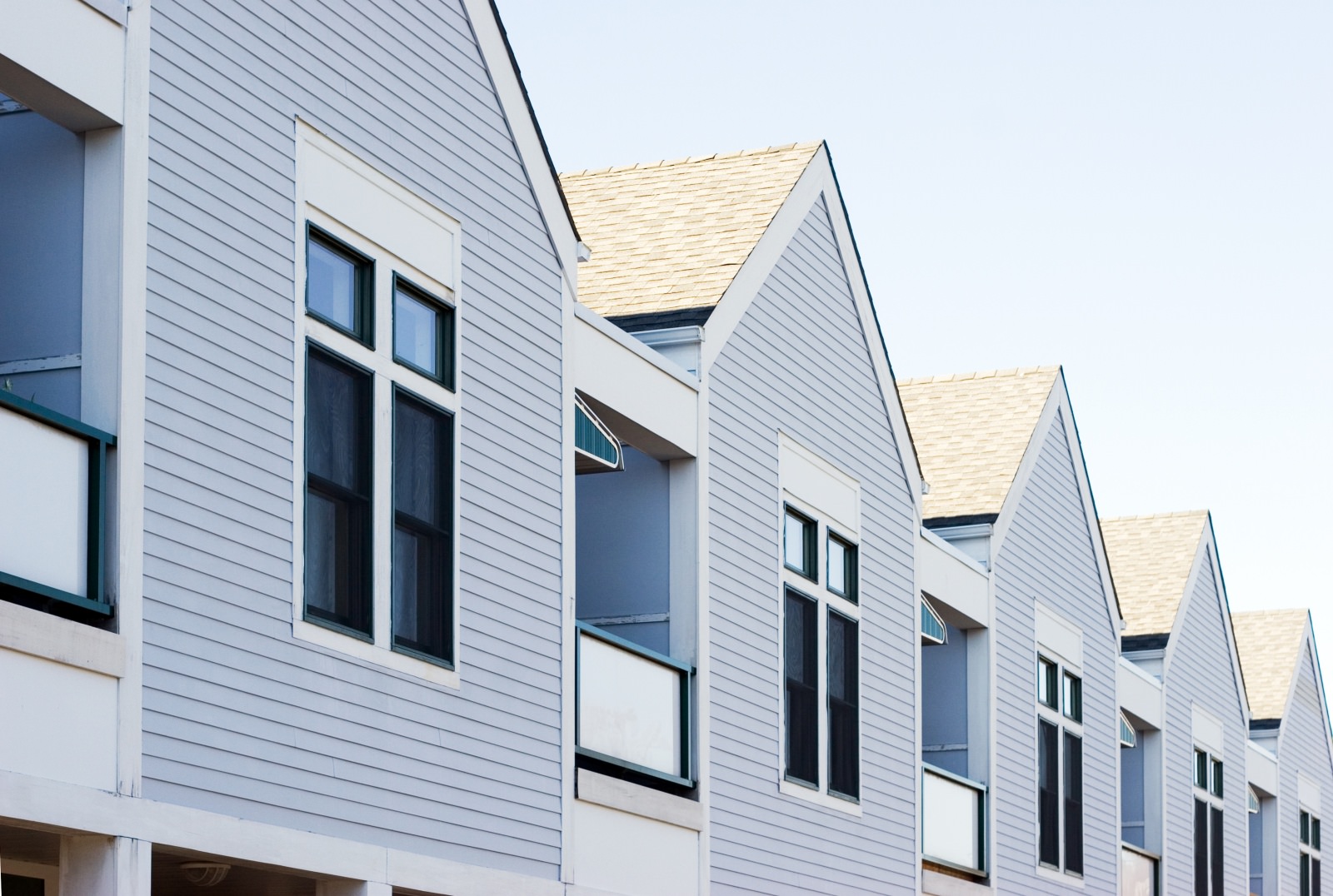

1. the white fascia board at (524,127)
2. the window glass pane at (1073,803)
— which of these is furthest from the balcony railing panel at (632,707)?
the window glass pane at (1073,803)

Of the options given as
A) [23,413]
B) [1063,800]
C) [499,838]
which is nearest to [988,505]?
[1063,800]

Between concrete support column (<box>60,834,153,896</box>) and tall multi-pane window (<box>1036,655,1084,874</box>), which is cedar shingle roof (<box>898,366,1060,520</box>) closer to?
tall multi-pane window (<box>1036,655,1084,874</box>)

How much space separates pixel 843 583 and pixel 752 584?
2.25 metres

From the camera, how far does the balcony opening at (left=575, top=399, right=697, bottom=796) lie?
15422 mm

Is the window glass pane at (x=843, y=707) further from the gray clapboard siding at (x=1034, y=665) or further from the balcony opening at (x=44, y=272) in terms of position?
the balcony opening at (x=44, y=272)

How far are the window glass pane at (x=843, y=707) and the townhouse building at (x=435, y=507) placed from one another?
39mm

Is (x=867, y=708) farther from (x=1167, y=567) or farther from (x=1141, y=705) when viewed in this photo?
(x=1167, y=567)

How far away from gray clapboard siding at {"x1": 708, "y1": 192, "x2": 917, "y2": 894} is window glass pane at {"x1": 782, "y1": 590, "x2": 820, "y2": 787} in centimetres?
34

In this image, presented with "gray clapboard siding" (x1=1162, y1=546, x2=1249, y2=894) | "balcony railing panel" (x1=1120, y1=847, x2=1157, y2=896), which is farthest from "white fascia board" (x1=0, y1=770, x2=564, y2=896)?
"gray clapboard siding" (x1=1162, y1=546, x2=1249, y2=894)

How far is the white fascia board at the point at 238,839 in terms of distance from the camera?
9.46 m

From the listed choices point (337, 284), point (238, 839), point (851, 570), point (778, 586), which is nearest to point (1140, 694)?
point (851, 570)

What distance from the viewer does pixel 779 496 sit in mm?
18031

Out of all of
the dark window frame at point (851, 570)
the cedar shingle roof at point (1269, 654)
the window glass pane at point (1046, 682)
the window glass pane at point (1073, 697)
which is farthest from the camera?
the cedar shingle roof at point (1269, 654)

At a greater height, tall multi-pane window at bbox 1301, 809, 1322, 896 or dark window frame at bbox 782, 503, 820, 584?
dark window frame at bbox 782, 503, 820, 584
